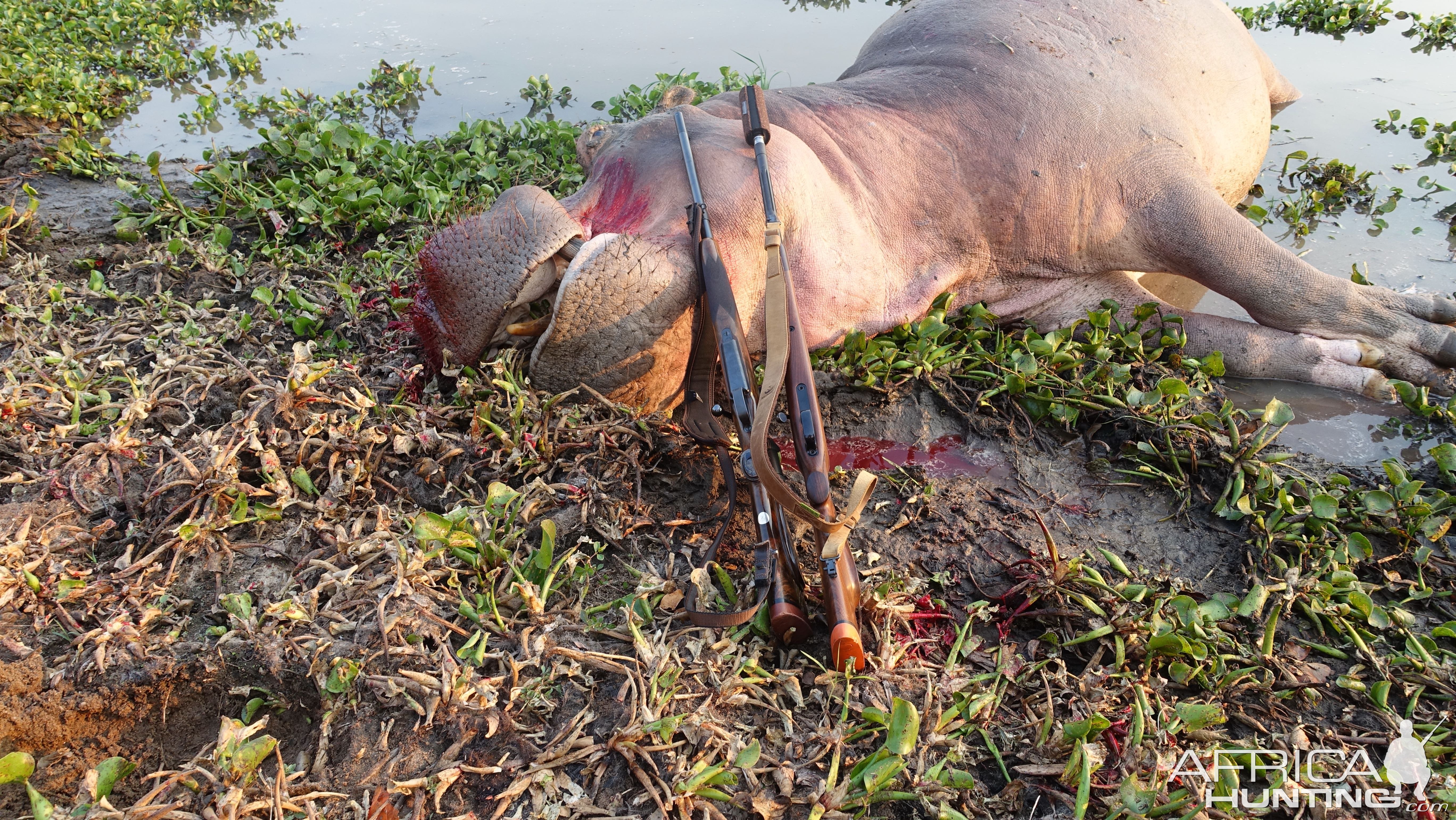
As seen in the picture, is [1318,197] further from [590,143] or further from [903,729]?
[903,729]

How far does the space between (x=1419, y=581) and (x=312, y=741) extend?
2.84 meters

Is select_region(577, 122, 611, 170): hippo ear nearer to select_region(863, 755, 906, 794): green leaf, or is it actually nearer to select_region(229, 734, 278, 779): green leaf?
select_region(229, 734, 278, 779): green leaf

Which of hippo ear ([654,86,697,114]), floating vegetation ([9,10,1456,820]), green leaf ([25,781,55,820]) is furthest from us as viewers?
hippo ear ([654,86,697,114])

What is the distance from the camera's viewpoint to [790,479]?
8.75 ft

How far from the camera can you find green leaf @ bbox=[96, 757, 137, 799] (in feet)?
5.36

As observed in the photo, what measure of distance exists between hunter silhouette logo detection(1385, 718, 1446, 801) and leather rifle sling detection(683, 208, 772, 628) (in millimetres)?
1421

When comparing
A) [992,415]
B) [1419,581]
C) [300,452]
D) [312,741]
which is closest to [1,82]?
[300,452]

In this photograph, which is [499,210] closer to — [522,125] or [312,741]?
[312,741]

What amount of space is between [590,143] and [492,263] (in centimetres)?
79

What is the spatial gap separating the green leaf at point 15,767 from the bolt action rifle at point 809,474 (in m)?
1.54

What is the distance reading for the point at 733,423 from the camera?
2.73m

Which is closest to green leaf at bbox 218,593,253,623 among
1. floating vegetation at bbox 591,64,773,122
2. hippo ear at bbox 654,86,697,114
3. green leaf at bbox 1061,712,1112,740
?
green leaf at bbox 1061,712,1112,740

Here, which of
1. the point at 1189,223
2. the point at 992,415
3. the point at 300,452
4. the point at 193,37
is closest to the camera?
the point at 300,452

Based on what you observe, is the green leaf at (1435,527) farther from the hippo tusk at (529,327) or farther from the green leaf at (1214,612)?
the hippo tusk at (529,327)
